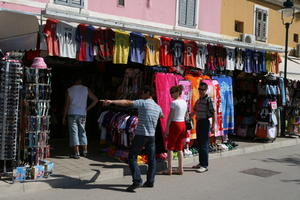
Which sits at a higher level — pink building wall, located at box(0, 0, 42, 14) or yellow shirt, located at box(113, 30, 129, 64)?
pink building wall, located at box(0, 0, 42, 14)

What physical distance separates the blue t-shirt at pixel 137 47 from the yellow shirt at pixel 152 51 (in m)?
0.10

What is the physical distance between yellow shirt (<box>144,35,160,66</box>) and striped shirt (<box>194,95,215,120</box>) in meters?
1.34

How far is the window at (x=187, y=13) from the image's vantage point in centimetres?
1340

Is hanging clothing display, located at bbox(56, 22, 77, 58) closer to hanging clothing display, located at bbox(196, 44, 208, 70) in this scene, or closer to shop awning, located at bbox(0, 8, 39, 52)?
shop awning, located at bbox(0, 8, 39, 52)

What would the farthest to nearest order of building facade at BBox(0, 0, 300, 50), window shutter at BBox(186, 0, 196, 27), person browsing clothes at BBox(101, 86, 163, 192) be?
window shutter at BBox(186, 0, 196, 27), building facade at BBox(0, 0, 300, 50), person browsing clothes at BBox(101, 86, 163, 192)

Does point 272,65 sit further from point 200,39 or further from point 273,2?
point 273,2

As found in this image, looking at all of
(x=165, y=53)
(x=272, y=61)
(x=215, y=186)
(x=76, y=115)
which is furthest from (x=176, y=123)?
(x=272, y=61)

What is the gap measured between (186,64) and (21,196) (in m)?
4.82

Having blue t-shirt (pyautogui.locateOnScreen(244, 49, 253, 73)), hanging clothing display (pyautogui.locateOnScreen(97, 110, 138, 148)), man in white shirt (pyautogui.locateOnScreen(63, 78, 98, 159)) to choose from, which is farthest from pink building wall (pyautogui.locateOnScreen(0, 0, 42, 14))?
blue t-shirt (pyautogui.locateOnScreen(244, 49, 253, 73))

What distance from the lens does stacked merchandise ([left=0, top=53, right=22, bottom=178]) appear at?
236 inches

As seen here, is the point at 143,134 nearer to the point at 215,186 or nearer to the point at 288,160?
the point at 215,186

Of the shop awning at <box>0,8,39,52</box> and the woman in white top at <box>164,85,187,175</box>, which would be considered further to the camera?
the woman in white top at <box>164,85,187,175</box>

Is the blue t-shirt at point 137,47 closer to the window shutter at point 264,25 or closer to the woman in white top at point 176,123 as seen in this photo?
the woman in white top at point 176,123

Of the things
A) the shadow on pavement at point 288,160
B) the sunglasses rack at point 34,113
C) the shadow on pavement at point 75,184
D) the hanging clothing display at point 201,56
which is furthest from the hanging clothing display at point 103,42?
the shadow on pavement at point 288,160
